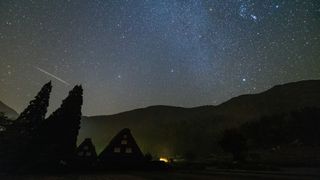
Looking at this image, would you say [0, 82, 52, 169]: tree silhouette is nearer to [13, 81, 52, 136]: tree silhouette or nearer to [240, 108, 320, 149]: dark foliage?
[13, 81, 52, 136]: tree silhouette

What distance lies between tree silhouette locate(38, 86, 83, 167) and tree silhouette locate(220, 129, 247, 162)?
37.6 metres

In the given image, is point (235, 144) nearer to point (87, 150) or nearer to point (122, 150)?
point (122, 150)

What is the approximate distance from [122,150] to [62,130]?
15.1 meters

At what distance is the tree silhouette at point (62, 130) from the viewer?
3877 centimetres

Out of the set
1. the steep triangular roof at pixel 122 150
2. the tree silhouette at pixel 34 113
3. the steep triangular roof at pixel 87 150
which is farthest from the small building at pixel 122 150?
the tree silhouette at pixel 34 113

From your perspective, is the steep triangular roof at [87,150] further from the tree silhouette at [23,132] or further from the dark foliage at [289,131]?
the dark foliage at [289,131]

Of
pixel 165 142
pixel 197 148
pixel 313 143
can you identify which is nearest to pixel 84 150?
pixel 313 143

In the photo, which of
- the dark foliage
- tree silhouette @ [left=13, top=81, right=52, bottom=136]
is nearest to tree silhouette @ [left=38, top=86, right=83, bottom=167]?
tree silhouette @ [left=13, top=81, right=52, bottom=136]

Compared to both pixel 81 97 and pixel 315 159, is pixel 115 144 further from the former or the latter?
pixel 315 159

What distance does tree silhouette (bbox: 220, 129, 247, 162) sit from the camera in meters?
64.7

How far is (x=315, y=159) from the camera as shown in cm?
5916

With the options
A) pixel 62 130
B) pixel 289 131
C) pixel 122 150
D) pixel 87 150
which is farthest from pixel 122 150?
pixel 289 131

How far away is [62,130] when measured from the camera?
1622 inches

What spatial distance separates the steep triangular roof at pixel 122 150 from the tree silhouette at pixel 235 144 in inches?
932
